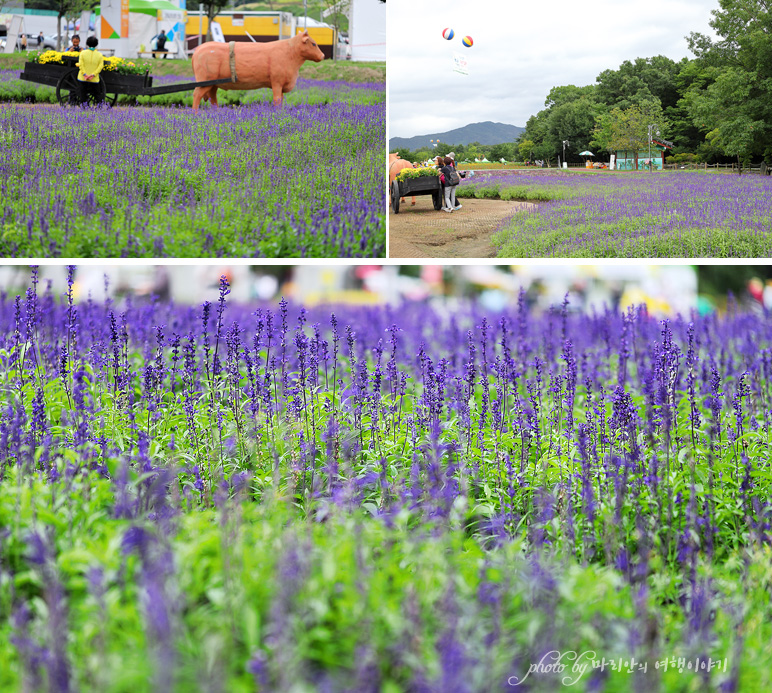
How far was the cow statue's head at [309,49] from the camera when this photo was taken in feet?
23.4

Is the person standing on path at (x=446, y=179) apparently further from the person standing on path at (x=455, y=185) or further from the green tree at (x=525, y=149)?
the green tree at (x=525, y=149)

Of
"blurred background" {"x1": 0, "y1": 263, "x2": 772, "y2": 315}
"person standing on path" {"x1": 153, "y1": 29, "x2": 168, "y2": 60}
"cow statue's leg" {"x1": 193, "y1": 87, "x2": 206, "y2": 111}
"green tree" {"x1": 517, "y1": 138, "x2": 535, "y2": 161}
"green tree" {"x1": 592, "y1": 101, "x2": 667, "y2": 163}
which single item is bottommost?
"blurred background" {"x1": 0, "y1": 263, "x2": 772, "y2": 315}

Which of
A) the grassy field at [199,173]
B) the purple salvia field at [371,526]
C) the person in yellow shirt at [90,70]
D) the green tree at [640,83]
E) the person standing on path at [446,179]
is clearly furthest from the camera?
the person standing on path at [446,179]

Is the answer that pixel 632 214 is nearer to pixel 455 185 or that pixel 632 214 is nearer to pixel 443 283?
pixel 455 185

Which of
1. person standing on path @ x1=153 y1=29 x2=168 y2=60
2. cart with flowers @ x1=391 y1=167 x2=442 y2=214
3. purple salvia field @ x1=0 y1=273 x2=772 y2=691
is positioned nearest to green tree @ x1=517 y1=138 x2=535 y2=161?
cart with flowers @ x1=391 y1=167 x2=442 y2=214

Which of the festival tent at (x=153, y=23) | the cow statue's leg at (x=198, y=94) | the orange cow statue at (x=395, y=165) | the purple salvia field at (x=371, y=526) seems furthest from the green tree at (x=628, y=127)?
the festival tent at (x=153, y=23)

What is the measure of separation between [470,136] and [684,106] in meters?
2.35

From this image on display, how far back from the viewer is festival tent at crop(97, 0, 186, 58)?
272 inches

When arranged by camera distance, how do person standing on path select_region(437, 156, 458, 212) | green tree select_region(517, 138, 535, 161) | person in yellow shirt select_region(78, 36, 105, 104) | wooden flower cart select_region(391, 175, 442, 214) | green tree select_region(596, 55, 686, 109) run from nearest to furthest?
person in yellow shirt select_region(78, 36, 105, 104) → wooden flower cart select_region(391, 175, 442, 214) → green tree select_region(596, 55, 686, 109) → person standing on path select_region(437, 156, 458, 212) → green tree select_region(517, 138, 535, 161)

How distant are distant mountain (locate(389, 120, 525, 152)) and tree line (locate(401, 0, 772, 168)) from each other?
0.27ft

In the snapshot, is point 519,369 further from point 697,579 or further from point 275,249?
point 275,249

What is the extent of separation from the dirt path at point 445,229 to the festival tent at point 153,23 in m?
→ 2.85

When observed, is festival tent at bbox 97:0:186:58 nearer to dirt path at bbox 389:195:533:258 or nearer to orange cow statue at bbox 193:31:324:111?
orange cow statue at bbox 193:31:324:111

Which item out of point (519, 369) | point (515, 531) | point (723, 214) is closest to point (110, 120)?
point (519, 369)
